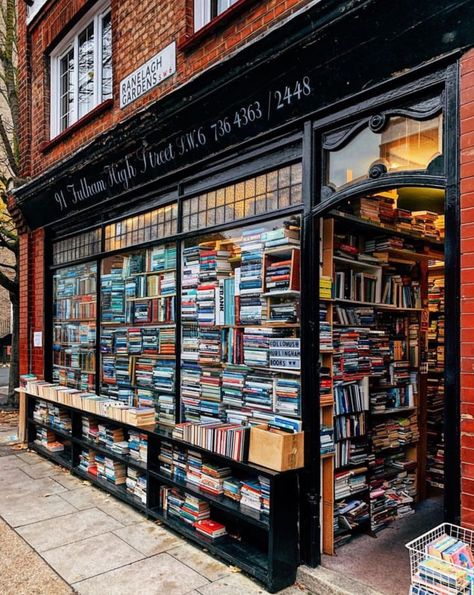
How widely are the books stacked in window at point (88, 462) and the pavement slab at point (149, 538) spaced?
1.55 m

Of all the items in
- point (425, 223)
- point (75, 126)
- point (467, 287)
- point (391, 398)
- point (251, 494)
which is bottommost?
point (251, 494)

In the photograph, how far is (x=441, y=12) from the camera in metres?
2.92

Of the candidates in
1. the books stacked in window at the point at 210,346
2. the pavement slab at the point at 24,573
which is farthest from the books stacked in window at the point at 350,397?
the pavement slab at the point at 24,573

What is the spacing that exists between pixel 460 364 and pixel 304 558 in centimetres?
198

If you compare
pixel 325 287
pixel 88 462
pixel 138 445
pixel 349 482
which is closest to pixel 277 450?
pixel 349 482

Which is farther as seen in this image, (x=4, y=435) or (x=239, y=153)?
(x=4, y=435)

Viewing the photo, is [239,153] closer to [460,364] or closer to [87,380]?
[460,364]

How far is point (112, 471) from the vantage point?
5715mm

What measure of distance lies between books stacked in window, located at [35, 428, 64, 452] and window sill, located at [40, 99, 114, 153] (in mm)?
4407

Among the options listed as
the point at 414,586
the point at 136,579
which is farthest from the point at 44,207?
the point at 414,586

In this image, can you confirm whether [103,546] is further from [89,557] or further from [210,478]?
[210,478]

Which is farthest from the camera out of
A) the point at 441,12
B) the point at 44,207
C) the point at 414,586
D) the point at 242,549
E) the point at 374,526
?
the point at 44,207

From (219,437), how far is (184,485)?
0.73 meters

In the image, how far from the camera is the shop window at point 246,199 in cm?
427
